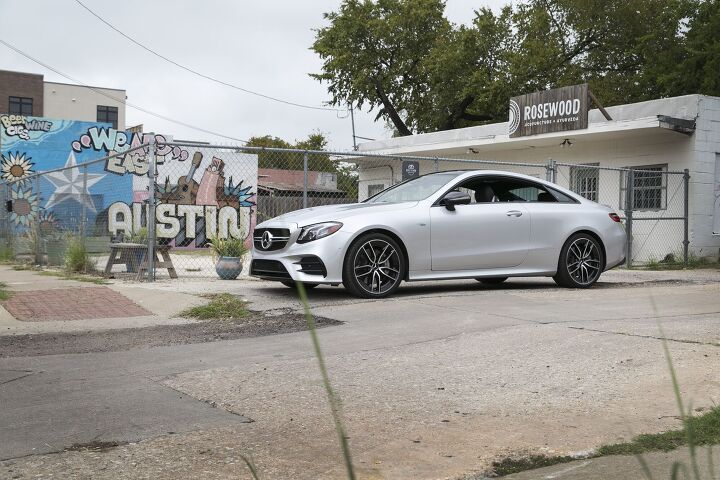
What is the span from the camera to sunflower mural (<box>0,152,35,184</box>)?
1282 inches

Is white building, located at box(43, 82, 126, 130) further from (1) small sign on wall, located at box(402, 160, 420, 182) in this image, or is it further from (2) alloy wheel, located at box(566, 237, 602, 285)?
(2) alloy wheel, located at box(566, 237, 602, 285)

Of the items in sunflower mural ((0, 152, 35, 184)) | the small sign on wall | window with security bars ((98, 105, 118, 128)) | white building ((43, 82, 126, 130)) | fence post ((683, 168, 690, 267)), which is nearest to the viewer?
the small sign on wall

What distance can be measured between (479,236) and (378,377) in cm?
491

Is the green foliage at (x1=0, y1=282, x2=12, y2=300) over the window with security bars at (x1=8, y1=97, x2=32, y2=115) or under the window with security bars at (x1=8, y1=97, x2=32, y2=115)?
under

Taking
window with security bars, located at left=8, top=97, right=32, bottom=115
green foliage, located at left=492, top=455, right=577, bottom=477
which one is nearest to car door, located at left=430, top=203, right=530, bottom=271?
green foliage, located at left=492, top=455, right=577, bottom=477

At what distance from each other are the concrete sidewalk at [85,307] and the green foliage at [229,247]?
1576mm

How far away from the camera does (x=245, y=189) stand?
33000 mm

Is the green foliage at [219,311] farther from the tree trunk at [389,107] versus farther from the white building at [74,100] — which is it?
the white building at [74,100]

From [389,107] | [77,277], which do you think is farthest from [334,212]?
[389,107]

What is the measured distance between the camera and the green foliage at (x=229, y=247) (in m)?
11.6

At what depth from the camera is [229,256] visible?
11531mm

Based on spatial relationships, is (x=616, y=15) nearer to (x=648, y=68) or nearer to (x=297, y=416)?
(x=648, y=68)

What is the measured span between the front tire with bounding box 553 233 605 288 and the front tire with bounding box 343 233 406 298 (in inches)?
99.2

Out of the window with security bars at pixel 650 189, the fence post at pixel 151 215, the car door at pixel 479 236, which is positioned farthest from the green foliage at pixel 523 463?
the window with security bars at pixel 650 189
